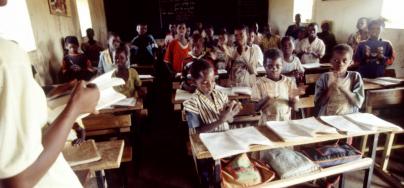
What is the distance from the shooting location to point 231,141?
166 centimetres

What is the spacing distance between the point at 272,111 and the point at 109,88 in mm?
1691

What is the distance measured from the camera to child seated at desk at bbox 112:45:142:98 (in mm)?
3457

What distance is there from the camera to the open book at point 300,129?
1690mm

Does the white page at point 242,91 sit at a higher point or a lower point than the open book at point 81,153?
lower

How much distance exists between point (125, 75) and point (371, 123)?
267cm

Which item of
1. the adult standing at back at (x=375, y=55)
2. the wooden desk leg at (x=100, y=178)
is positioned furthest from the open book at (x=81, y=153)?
the adult standing at back at (x=375, y=55)

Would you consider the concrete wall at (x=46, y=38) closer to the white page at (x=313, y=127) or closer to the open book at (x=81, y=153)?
the open book at (x=81, y=153)

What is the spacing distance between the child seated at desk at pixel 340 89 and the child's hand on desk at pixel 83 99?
7.15 ft

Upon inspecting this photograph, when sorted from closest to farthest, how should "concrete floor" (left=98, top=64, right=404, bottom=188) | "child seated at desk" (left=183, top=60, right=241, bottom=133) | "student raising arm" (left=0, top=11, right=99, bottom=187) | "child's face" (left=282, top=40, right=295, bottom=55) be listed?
"student raising arm" (left=0, top=11, right=99, bottom=187)
"child seated at desk" (left=183, top=60, right=241, bottom=133)
"concrete floor" (left=98, top=64, right=404, bottom=188)
"child's face" (left=282, top=40, right=295, bottom=55)

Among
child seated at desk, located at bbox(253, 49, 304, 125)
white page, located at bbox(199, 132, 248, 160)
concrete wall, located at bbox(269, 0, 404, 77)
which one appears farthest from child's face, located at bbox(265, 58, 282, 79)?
concrete wall, located at bbox(269, 0, 404, 77)

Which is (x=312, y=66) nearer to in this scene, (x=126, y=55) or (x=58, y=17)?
(x=126, y=55)

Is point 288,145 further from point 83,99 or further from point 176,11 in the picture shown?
point 176,11

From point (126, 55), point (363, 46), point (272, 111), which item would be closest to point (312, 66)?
point (363, 46)

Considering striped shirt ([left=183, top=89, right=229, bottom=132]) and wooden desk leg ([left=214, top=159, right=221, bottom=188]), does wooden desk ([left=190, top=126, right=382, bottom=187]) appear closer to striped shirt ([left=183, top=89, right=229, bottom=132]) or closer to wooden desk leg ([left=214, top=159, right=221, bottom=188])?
wooden desk leg ([left=214, top=159, right=221, bottom=188])
